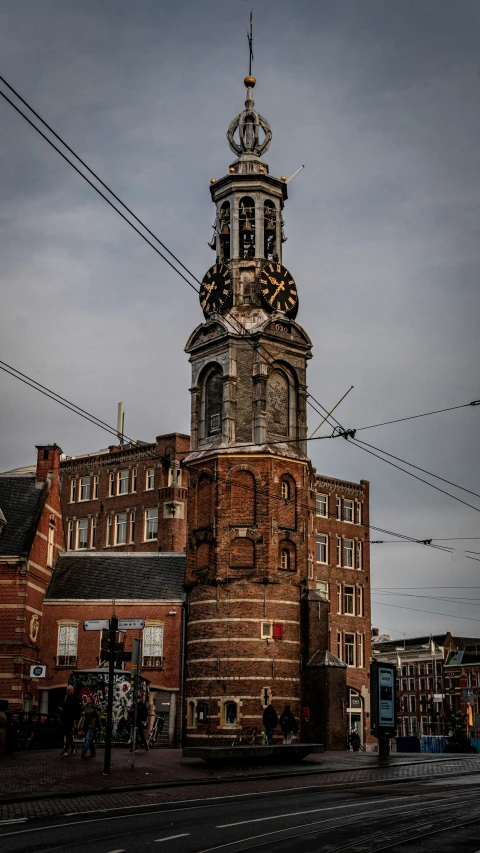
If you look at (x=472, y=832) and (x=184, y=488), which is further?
(x=184, y=488)

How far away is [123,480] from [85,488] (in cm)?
344

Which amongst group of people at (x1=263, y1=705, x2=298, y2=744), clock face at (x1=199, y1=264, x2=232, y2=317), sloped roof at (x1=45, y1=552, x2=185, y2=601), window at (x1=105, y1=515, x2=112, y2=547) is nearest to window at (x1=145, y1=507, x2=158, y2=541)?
window at (x1=105, y1=515, x2=112, y2=547)

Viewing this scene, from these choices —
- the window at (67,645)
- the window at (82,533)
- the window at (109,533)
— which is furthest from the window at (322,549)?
the window at (67,645)

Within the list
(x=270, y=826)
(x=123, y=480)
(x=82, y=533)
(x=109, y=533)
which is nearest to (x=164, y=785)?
(x=270, y=826)

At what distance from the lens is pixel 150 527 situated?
2729 inches

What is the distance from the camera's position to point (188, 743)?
4881cm

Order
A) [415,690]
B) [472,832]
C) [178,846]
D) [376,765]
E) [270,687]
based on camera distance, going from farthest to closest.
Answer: [415,690], [270,687], [376,765], [472,832], [178,846]

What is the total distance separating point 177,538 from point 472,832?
172 ft

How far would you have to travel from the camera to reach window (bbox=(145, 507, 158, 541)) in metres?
68.9

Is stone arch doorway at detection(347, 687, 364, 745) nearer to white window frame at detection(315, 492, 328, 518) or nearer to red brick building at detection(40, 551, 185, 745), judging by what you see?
white window frame at detection(315, 492, 328, 518)

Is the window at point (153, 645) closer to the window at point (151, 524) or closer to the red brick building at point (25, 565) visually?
the red brick building at point (25, 565)

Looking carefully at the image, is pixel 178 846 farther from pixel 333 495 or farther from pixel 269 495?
pixel 333 495

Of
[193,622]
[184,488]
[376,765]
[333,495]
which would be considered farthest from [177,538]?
[376,765]

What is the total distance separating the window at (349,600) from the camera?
2766 inches
